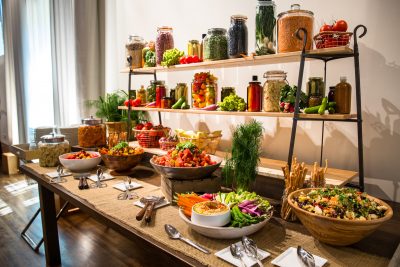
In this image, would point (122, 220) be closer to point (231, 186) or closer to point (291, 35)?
point (231, 186)

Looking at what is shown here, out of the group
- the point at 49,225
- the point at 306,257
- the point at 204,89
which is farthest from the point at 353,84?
the point at 49,225

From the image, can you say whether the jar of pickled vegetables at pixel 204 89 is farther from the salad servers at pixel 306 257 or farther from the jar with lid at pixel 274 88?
the salad servers at pixel 306 257

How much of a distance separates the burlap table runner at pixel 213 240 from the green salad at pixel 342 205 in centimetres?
13

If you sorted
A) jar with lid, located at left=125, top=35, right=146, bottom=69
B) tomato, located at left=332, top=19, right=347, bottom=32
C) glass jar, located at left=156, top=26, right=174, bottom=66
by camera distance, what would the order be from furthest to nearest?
1. jar with lid, located at left=125, top=35, right=146, bottom=69
2. glass jar, located at left=156, top=26, right=174, bottom=66
3. tomato, located at left=332, top=19, right=347, bottom=32

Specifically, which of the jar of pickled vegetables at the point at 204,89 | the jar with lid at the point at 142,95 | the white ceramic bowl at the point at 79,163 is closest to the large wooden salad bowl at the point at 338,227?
the jar of pickled vegetables at the point at 204,89

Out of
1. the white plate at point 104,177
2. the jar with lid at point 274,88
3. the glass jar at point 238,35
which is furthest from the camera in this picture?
the white plate at point 104,177

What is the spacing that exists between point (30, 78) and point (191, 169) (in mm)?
3794

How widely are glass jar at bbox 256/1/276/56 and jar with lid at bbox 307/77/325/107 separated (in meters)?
0.27

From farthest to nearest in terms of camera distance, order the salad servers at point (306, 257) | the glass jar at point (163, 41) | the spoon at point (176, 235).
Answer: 1. the glass jar at point (163, 41)
2. the spoon at point (176, 235)
3. the salad servers at point (306, 257)

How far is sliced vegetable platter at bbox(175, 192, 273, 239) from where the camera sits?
3.66 feet

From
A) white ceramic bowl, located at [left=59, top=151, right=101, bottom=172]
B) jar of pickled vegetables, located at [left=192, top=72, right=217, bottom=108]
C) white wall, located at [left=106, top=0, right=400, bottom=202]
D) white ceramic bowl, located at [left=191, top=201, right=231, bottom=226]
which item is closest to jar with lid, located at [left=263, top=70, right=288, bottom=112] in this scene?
white wall, located at [left=106, top=0, right=400, bottom=202]

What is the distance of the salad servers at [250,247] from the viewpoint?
100 cm

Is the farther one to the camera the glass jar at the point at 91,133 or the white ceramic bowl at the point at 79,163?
the glass jar at the point at 91,133

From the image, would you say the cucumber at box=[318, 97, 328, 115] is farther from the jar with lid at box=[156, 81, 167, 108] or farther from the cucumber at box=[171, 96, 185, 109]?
the jar with lid at box=[156, 81, 167, 108]
